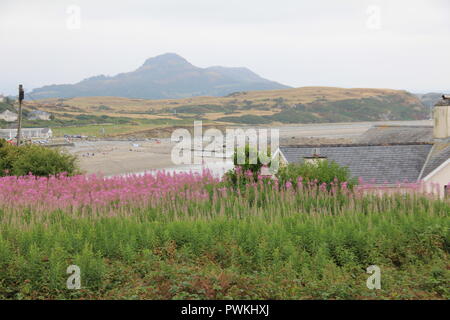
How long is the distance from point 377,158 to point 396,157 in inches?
33.1

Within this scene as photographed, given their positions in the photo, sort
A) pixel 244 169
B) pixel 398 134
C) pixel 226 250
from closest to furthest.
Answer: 1. pixel 226 250
2. pixel 244 169
3. pixel 398 134

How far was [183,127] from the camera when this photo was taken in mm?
138750

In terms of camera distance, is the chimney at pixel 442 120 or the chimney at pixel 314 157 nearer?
the chimney at pixel 314 157

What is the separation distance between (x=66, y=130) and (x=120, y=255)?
4859 inches

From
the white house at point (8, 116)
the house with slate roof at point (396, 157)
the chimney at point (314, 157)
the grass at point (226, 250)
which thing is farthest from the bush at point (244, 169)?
the white house at point (8, 116)

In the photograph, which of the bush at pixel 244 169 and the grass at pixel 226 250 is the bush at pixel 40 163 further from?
the grass at pixel 226 250

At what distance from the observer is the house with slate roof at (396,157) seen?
890 inches

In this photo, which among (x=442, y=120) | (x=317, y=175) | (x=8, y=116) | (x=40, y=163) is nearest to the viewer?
(x=317, y=175)

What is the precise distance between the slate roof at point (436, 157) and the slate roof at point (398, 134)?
7.56m

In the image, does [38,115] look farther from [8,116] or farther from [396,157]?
[396,157]

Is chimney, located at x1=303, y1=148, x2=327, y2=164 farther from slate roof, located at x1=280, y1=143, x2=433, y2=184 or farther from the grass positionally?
the grass

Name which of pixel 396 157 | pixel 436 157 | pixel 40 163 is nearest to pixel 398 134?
pixel 396 157

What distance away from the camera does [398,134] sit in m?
35.8
